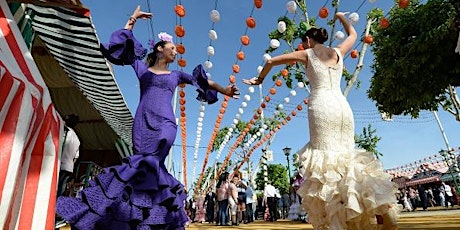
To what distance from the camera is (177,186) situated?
98.8 inches

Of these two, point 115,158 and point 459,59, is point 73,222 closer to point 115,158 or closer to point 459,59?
point 459,59

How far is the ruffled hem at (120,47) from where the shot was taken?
2793 mm

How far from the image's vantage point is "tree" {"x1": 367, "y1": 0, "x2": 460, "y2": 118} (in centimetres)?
791

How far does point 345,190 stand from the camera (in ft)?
8.35

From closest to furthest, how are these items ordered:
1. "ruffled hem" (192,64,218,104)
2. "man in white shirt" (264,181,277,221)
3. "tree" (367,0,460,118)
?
"ruffled hem" (192,64,218,104)
"tree" (367,0,460,118)
"man in white shirt" (264,181,277,221)

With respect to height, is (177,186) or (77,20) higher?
(77,20)

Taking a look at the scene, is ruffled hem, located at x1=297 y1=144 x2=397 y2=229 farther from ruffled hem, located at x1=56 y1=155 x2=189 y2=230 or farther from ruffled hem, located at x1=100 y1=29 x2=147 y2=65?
ruffled hem, located at x1=100 y1=29 x2=147 y2=65

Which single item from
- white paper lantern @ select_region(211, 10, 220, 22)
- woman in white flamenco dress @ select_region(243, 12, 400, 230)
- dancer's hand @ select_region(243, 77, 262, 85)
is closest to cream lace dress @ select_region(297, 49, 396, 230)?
woman in white flamenco dress @ select_region(243, 12, 400, 230)

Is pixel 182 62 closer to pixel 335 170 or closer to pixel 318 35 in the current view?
pixel 318 35

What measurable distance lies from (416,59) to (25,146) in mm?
8968

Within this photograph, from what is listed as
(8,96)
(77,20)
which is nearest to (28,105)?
(8,96)

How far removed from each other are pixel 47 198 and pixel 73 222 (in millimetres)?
1138

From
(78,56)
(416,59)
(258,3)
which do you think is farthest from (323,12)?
(78,56)

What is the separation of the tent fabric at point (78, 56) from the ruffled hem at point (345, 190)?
3.12m
